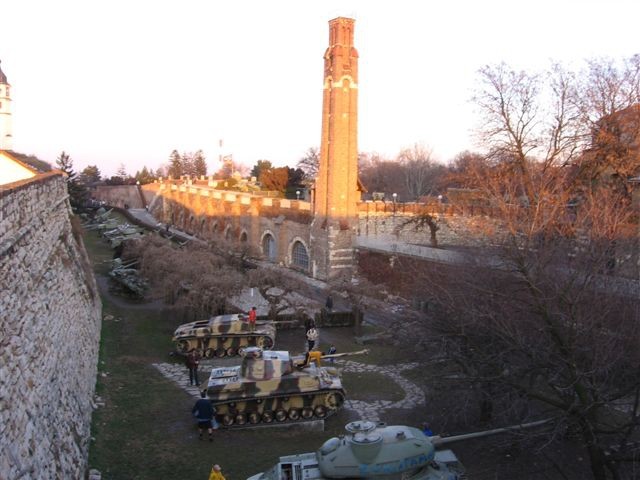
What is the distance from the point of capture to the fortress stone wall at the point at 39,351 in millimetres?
6973

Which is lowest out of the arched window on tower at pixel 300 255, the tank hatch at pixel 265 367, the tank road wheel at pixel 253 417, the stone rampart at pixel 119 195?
the tank road wheel at pixel 253 417

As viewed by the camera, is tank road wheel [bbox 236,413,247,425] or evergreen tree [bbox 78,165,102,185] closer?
tank road wheel [bbox 236,413,247,425]

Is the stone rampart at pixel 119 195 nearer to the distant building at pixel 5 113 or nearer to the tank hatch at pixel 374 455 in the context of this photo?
the distant building at pixel 5 113

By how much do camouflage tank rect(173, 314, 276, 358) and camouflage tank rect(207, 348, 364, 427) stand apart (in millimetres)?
4132

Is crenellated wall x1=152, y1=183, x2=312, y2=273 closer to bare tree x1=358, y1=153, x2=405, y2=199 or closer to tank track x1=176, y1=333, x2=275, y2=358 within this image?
tank track x1=176, y1=333, x2=275, y2=358

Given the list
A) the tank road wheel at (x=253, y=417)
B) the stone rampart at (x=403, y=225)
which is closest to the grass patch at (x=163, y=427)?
the tank road wheel at (x=253, y=417)

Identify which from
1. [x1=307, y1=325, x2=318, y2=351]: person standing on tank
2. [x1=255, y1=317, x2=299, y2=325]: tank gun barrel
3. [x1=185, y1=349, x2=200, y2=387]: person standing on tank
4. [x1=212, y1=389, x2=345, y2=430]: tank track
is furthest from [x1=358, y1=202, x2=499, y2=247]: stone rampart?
[x1=212, y1=389, x2=345, y2=430]: tank track

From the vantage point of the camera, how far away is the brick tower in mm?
29281

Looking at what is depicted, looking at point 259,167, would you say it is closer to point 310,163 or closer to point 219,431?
point 310,163

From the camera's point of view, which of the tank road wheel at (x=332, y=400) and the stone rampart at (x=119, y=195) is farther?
the stone rampart at (x=119, y=195)

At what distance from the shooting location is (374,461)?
856 centimetres

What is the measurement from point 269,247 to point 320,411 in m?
24.0

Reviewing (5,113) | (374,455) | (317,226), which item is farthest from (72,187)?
(374,455)

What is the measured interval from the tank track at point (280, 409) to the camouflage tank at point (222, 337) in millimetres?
4833
